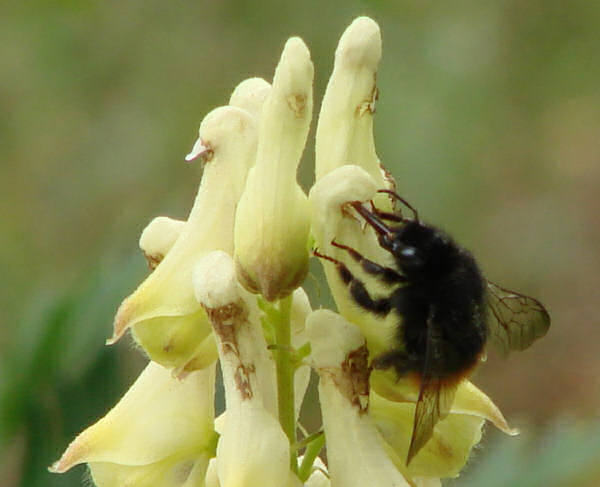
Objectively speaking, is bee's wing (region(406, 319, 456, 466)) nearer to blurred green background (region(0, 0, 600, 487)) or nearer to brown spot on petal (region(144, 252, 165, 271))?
brown spot on petal (region(144, 252, 165, 271))

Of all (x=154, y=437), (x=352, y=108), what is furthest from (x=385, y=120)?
(x=154, y=437)

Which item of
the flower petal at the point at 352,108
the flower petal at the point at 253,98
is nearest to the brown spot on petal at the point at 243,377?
the flower petal at the point at 352,108

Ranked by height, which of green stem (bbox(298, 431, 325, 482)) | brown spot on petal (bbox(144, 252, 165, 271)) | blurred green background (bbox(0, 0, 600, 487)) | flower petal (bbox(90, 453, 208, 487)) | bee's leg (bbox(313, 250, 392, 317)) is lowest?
blurred green background (bbox(0, 0, 600, 487))

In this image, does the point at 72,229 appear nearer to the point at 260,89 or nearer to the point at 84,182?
the point at 84,182

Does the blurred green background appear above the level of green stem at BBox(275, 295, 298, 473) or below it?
below

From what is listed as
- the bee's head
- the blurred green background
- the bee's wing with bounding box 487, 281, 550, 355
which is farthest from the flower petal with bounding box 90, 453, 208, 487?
the blurred green background
